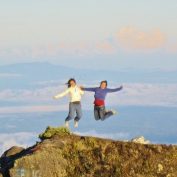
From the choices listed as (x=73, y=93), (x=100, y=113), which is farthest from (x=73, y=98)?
(x=100, y=113)

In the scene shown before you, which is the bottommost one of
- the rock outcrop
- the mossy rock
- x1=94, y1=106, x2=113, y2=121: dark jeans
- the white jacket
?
the rock outcrop

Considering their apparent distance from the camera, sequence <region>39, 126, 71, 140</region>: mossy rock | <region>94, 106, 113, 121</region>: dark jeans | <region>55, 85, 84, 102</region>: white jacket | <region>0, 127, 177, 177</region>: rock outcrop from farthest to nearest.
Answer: <region>94, 106, 113, 121</region>: dark jeans
<region>55, 85, 84, 102</region>: white jacket
<region>39, 126, 71, 140</region>: mossy rock
<region>0, 127, 177, 177</region>: rock outcrop

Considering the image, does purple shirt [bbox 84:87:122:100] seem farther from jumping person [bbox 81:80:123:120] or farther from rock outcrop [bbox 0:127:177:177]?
rock outcrop [bbox 0:127:177:177]

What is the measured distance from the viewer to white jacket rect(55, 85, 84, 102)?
37.3 meters

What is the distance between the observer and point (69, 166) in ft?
112

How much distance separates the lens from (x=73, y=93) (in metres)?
37.5

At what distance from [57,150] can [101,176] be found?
2.49m

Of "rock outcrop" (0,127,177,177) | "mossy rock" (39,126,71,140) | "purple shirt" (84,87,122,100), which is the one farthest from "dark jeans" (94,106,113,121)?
"rock outcrop" (0,127,177,177)

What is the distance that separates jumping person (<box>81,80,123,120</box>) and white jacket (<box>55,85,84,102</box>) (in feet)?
1.02

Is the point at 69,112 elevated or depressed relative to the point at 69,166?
elevated

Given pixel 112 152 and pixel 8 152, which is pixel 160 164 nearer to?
pixel 112 152

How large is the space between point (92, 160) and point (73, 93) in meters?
4.74

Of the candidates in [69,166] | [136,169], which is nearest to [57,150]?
[69,166]

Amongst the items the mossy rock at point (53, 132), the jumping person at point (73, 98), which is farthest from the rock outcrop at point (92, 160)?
the jumping person at point (73, 98)
